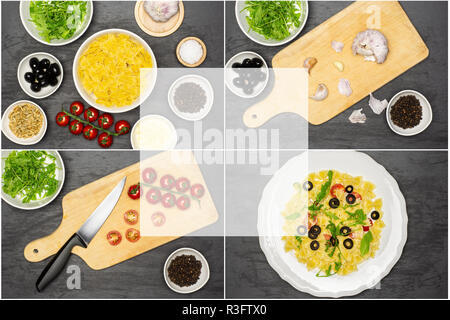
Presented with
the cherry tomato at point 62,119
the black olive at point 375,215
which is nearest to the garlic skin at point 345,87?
the black olive at point 375,215

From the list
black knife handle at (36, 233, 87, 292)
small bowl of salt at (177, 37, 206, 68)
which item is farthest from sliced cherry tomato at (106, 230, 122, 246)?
small bowl of salt at (177, 37, 206, 68)

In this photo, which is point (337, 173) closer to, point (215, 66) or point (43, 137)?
point (215, 66)

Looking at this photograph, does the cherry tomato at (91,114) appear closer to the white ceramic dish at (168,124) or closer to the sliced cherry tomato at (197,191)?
the white ceramic dish at (168,124)

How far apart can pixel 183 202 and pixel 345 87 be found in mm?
1168

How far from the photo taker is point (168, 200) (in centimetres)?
211

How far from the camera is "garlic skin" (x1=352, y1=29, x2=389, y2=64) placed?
6.79 ft

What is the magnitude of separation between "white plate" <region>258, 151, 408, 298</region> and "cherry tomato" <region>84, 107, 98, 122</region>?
109 centimetres

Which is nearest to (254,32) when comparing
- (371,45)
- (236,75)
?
(236,75)

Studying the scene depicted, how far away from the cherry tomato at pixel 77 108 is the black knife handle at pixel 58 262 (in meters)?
0.71

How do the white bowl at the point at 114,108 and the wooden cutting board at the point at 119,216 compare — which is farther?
the wooden cutting board at the point at 119,216

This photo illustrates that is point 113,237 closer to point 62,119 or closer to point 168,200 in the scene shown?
point 168,200

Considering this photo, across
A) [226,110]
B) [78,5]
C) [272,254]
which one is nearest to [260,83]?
[226,110]

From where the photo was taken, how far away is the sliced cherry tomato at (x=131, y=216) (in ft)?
6.93

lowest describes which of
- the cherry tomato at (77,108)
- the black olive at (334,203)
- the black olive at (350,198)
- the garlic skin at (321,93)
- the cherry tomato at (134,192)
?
the black olive at (334,203)
